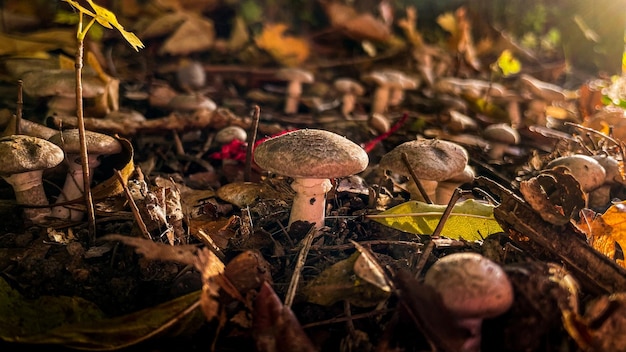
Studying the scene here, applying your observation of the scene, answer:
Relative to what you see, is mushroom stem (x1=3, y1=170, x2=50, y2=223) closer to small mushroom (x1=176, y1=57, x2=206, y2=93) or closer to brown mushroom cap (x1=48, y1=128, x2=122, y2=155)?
brown mushroom cap (x1=48, y1=128, x2=122, y2=155)

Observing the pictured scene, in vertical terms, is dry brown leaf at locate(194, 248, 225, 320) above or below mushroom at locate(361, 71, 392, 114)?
above

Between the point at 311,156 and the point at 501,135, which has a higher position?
the point at 311,156

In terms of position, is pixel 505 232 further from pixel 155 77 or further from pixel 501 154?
pixel 155 77

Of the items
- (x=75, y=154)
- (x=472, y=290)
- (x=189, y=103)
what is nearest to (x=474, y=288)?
(x=472, y=290)

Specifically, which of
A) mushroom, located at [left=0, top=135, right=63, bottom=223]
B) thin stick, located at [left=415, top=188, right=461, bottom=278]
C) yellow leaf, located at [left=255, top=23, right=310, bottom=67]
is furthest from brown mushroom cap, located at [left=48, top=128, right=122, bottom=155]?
yellow leaf, located at [left=255, top=23, right=310, bottom=67]

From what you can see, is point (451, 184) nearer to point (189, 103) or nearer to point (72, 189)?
point (72, 189)

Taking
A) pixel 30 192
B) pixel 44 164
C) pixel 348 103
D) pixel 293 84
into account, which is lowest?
pixel 348 103
